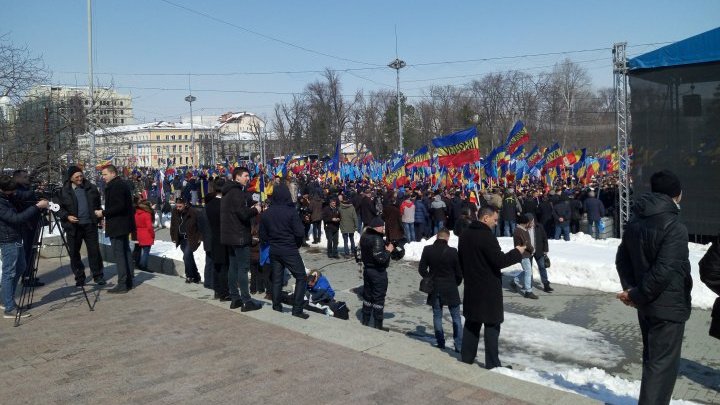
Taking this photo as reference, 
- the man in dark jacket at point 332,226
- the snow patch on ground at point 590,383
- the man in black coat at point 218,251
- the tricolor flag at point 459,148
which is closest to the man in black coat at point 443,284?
the snow patch on ground at point 590,383

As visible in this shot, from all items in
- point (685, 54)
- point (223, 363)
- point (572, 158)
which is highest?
point (685, 54)

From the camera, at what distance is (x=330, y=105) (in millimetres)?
72062

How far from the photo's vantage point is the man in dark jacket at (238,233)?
7.12m

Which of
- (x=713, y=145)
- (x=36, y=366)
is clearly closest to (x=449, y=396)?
(x=36, y=366)

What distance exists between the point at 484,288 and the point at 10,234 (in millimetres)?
5664

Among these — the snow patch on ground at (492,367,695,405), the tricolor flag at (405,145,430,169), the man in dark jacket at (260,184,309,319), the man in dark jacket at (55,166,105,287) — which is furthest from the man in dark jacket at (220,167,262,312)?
the tricolor flag at (405,145,430,169)

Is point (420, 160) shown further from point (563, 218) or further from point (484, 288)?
point (484, 288)

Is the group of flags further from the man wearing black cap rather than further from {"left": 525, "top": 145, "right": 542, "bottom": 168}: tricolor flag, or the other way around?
the man wearing black cap

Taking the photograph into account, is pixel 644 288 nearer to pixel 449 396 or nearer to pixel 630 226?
pixel 630 226

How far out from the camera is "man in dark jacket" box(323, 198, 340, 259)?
629 inches

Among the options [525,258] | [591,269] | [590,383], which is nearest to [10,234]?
[590,383]

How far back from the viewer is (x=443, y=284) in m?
7.54

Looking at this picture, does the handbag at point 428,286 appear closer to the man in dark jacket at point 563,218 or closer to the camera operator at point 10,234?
the camera operator at point 10,234

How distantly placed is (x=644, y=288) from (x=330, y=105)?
69.5m
